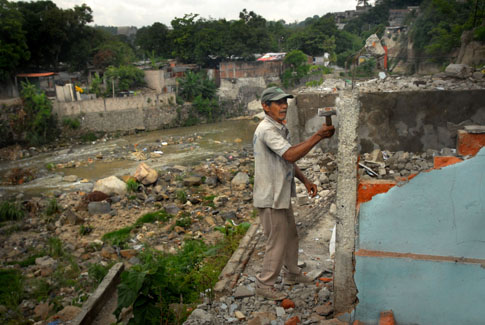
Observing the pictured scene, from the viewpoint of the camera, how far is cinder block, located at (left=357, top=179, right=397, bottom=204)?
2209 millimetres

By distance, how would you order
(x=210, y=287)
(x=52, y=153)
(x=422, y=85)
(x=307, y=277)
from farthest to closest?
(x=52, y=153)
(x=422, y=85)
(x=210, y=287)
(x=307, y=277)

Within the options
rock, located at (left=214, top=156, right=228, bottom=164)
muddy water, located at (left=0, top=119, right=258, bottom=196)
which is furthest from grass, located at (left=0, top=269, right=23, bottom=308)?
rock, located at (left=214, top=156, right=228, bottom=164)

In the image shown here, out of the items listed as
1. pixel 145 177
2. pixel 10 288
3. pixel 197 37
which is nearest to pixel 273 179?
pixel 10 288

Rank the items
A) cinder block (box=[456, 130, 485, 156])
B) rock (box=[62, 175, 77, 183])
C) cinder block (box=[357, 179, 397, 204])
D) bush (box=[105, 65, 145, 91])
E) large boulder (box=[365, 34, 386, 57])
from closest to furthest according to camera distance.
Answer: cinder block (box=[357, 179, 397, 204]) < cinder block (box=[456, 130, 485, 156]) < large boulder (box=[365, 34, 386, 57]) < rock (box=[62, 175, 77, 183]) < bush (box=[105, 65, 145, 91])

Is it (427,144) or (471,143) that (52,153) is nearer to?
(427,144)

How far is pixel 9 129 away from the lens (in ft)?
58.5

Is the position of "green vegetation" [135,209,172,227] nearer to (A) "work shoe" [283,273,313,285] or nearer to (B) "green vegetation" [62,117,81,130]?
(A) "work shoe" [283,273,313,285]

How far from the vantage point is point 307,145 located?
2.47 metres

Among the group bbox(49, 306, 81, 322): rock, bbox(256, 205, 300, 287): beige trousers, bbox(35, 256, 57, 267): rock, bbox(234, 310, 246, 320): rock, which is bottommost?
bbox(35, 256, 57, 267): rock

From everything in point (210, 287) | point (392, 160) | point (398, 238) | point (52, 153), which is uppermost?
point (398, 238)

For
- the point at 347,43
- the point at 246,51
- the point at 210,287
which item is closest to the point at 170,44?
the point at 246,51

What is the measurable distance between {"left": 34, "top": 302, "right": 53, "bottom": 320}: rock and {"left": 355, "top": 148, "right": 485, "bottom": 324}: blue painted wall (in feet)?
13.4

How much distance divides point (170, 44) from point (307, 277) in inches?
1217

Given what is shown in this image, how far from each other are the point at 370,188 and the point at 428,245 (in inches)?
17.0
